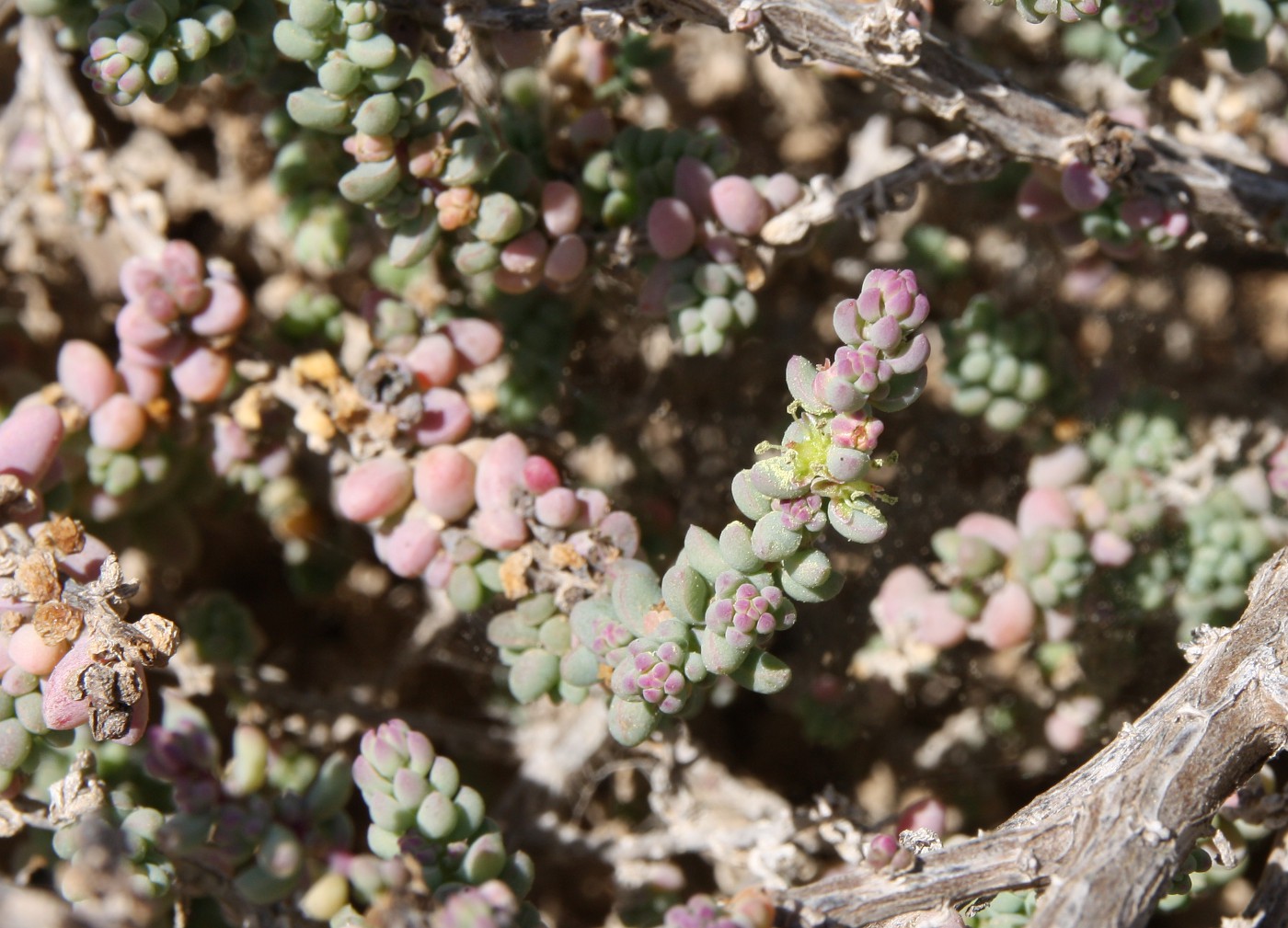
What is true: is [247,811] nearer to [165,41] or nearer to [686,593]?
[686,593]

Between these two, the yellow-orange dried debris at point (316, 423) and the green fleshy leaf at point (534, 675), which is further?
the yellow-orange dried debris at point (316, 423)

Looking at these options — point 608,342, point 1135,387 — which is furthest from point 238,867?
point 1135,387

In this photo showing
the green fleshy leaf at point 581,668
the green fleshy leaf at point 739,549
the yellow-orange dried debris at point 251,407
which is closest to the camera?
the green fleshy leaf at point 739,549

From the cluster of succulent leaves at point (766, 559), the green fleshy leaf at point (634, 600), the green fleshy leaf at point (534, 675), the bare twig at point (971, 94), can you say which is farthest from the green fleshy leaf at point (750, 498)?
the bare twig at point (971, 94)

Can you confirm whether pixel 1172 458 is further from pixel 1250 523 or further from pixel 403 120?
pixel 403 120

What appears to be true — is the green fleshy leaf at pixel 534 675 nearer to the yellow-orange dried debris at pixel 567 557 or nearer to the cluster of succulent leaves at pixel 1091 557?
the yellow-orange dried debris at pixel 567 557

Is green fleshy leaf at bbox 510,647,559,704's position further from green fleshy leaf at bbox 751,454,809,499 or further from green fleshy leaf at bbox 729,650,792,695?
green fleshy leaf at bbox 751,454,809,499

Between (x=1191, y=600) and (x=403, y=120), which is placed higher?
(x=403, y=120)
